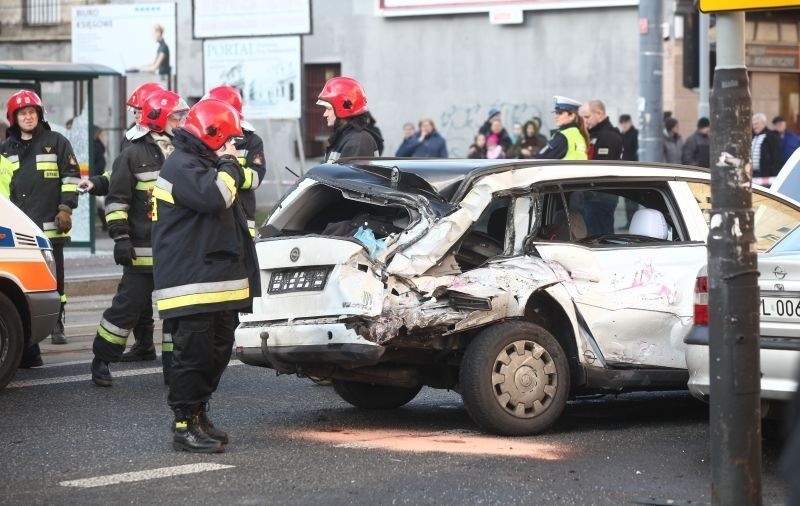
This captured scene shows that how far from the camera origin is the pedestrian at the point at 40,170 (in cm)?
1109

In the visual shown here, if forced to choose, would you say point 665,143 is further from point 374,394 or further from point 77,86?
point 374,394

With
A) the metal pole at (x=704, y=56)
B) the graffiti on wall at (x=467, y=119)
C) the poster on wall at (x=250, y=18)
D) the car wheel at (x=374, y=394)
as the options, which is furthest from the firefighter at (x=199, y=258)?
the graffiti on wall at (x=467, y=119)

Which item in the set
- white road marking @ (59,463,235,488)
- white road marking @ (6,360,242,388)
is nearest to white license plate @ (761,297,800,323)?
white road marking @ (59,463,235,488)

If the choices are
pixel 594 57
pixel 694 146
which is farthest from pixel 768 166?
pixel 594 57

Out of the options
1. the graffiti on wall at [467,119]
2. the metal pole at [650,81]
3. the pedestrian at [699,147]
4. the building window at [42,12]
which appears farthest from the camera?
the building window at [42,12]

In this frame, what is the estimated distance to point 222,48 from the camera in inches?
1029

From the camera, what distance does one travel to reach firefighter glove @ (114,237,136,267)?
976cm

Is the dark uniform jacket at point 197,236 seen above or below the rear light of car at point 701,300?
above

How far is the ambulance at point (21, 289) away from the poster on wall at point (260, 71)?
15532 millimetres

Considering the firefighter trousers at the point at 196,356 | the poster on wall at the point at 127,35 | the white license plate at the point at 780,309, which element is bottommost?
the firefighter trousers at the point at 196,356

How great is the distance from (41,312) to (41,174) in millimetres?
1818

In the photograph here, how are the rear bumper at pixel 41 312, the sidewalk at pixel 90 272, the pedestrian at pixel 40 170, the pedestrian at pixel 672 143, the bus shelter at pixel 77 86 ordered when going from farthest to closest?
the pedestrian at pixel 672 143 < the bus shelter at pixel 77 86 < the sidewalk at pixel 90 272 < the pedestrian at pixel 40 170 < the rear bumper at pixel 41 312

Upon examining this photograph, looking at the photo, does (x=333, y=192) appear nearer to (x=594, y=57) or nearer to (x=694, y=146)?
(x=694, y=146)

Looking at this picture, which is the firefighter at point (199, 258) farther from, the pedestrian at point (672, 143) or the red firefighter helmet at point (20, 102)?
the pedestrian at point (672, 143)
